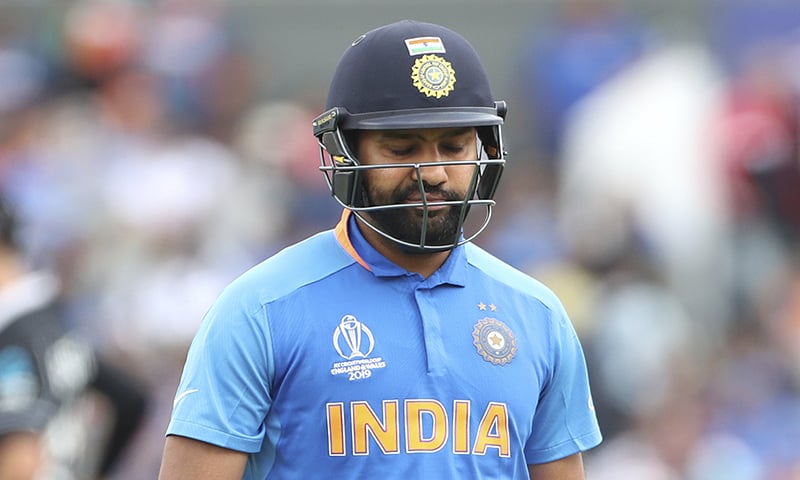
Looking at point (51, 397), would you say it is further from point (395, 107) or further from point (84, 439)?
point (395, 107)

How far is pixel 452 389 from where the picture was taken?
11.2 feet

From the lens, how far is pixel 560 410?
3668 mm

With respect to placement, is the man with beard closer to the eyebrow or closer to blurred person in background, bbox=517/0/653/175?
the eyebrow

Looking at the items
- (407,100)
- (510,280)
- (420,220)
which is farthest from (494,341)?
(407,100)

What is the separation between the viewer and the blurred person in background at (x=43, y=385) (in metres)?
5.14

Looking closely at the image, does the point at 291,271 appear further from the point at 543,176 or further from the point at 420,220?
the point at 543,176

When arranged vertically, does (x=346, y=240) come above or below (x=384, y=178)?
below

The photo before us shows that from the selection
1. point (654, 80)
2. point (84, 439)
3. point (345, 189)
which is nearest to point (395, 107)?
point (345, 189)

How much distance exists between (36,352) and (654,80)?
635 centimetres

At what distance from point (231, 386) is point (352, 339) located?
0.30m

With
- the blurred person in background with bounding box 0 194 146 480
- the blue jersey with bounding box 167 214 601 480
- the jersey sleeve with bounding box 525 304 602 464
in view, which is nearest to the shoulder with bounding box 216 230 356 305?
the blue jersey with bounding box 167 214 601 480

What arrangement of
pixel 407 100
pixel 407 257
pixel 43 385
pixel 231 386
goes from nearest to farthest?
pixel 231 386 < pixel 407 100 < pixel 407 257 < pixel 43 385

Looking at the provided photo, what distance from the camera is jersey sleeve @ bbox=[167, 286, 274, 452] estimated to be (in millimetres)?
3346

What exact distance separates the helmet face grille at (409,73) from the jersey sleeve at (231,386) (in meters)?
0.57
